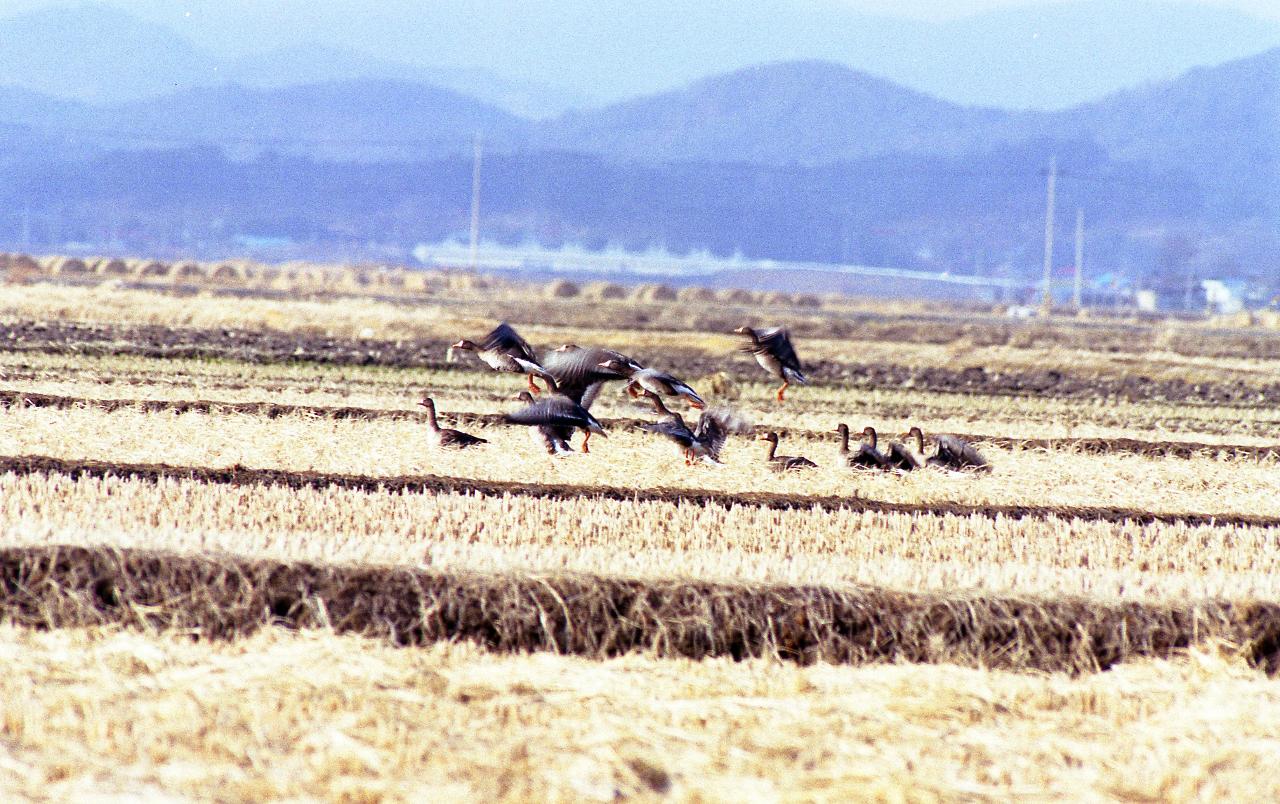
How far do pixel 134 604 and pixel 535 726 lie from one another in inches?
86.5

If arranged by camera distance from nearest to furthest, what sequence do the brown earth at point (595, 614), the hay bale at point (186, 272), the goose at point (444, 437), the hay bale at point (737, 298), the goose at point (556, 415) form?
the brown earth at point (595, 614) → the goose at point (556, 415) → the goose at point (444, 437) → the hay bale at point (186, 272) → the hay bale at point (737, 298)

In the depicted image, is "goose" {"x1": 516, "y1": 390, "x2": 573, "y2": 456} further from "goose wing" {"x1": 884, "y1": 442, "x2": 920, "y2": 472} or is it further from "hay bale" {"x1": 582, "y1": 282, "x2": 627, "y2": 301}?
"hay bale" {"x1": 582, "y1": 282, "x2": 627, "y2": 301}

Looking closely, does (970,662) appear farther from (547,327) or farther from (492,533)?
(547,327)

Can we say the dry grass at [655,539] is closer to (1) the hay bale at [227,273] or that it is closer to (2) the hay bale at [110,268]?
(2) the hay bale at [110,268]

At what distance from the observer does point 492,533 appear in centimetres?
937

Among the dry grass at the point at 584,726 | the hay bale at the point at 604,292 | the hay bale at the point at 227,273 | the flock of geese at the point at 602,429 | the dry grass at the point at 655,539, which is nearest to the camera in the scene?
the dry grass at the point at 584,726

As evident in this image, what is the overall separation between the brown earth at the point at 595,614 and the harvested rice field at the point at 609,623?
0.05 ft

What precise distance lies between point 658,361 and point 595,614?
712 inches

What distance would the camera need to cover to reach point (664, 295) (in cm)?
7506

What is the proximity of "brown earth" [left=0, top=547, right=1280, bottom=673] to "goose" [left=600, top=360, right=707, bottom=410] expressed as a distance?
460cm

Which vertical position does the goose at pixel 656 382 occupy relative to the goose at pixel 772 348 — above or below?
below

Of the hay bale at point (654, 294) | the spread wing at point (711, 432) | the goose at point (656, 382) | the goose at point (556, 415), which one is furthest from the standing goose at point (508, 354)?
the hay bale at point (654, 294)

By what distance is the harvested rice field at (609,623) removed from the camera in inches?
230

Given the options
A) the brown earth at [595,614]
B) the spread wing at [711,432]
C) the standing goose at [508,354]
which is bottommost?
the brown earth at [595,614]
